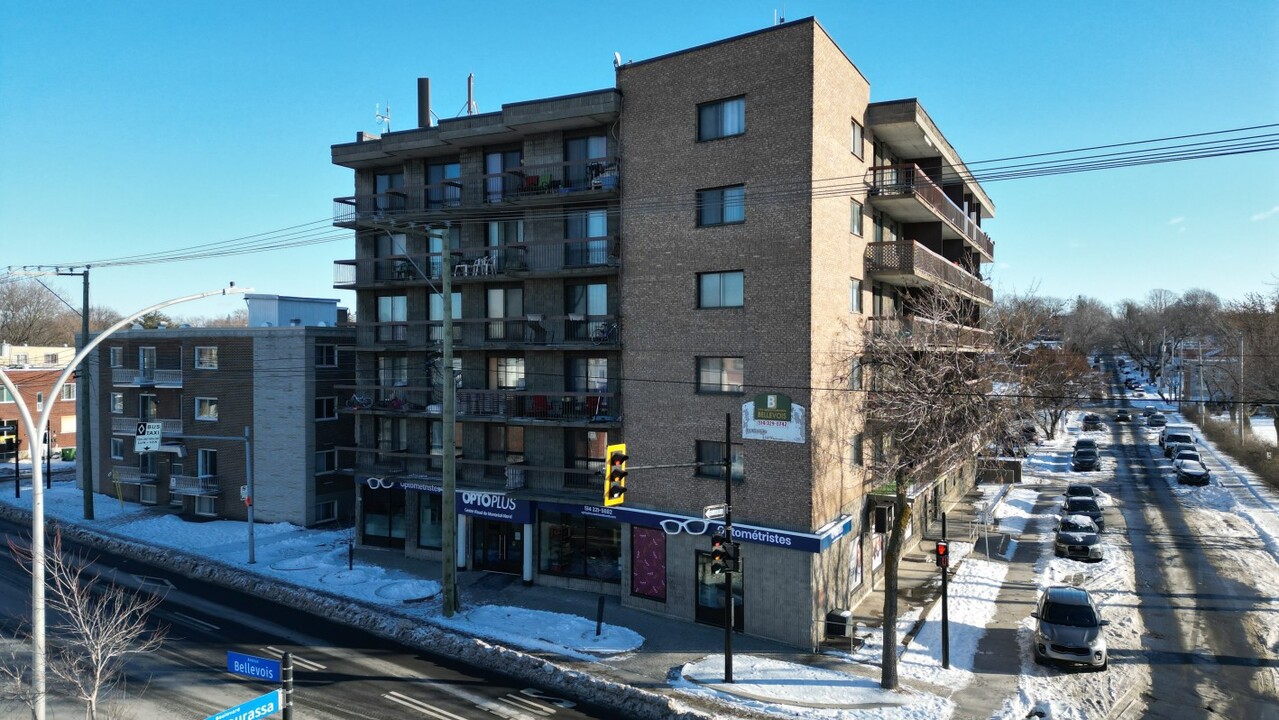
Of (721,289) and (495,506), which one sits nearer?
(721,289)

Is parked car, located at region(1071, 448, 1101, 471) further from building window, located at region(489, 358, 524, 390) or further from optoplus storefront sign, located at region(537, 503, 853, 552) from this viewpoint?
building window, located at region(489, 358, 524, 390)

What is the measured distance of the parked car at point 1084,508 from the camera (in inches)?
1367

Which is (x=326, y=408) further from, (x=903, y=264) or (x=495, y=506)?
(x=903, y=264)

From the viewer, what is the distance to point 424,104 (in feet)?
109

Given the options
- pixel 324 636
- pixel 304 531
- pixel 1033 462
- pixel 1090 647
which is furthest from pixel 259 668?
pixel 1033 462

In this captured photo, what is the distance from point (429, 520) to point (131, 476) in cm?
2287

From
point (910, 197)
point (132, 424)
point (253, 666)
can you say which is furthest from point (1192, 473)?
point (132, 424)

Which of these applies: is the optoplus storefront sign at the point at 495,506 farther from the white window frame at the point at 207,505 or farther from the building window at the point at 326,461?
the white window frame at the point at 207,505

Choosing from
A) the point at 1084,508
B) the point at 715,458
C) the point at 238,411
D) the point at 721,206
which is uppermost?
the point at 721,206

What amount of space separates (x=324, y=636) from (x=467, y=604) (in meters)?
4.53

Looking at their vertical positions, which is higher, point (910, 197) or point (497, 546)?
point (910, 197)

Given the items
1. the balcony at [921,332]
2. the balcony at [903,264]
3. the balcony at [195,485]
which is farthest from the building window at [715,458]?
the balcony at [195,485]

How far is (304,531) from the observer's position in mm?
35469

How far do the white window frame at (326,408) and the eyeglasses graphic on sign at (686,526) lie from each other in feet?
67.9
